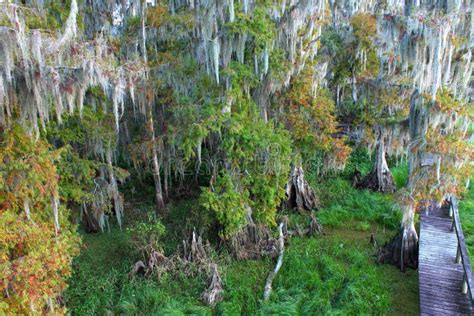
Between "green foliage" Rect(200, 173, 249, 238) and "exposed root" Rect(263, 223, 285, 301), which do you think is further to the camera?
"green foliage" Rect(200, 173, 249, 238)

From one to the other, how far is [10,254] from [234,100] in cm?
587

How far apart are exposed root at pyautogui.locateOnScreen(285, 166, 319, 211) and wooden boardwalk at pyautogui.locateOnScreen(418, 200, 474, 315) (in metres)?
3.67

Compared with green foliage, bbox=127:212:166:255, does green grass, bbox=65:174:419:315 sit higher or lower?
lower

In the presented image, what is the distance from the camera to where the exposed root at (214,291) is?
8750 mm

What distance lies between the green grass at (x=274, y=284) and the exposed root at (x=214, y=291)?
163mm

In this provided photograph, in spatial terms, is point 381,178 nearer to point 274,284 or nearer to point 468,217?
point 468,217

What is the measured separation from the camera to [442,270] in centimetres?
850

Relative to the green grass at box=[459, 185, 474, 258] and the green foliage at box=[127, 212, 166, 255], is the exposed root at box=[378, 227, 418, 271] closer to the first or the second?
the green grass at box=[459, 185, 474, 258]

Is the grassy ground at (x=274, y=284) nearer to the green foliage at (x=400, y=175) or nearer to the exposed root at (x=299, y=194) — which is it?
the exposed root at (x=299, y=194)

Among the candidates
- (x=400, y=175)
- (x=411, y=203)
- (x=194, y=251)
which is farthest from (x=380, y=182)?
(x=194, y=251)

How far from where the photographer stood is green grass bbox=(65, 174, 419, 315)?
8.39 m

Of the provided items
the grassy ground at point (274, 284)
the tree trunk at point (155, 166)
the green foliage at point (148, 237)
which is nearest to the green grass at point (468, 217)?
the grassy ground at point (274, 284)

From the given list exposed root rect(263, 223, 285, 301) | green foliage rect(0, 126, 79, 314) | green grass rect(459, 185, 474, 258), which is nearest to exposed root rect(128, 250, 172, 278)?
exposed root rect(263, 223, 285, 301)

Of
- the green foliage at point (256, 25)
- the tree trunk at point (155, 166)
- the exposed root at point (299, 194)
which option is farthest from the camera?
the exposed root at point (299, 194)
